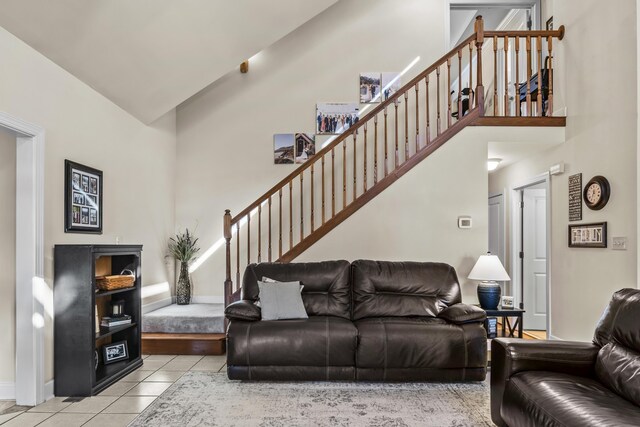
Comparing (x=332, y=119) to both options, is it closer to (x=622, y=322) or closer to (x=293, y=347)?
(x=293, y=347)

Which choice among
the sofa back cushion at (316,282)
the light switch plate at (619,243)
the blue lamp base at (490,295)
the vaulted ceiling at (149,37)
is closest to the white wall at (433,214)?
the blue lamp base at (490,295)

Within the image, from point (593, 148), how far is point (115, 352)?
191 inches

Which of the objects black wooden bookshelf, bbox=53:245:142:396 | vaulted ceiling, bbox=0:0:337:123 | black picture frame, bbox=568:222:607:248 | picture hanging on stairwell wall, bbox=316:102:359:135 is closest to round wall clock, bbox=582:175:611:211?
black picture frame, bbox=568:222:607:248

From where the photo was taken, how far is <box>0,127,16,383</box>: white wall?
10.6 feet

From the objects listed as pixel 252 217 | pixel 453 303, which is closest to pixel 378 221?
pixel 453 303

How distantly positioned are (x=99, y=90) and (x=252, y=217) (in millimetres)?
2450

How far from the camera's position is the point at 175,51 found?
167 inches

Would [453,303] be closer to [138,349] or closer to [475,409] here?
[475,409]

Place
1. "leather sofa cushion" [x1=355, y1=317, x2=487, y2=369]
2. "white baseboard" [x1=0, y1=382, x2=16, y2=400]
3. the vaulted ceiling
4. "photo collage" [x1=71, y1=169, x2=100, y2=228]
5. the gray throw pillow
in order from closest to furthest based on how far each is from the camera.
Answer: the vaulted ceiling, "white baseboard" [x1=0, y1=382, x2=16, y2=400], "leather sofa cushion" [x1=355, y1=317, x2=487, y2=369], "photo collage" [x1=71, y1=169, x2=100, y2=228], the gray throw pillow

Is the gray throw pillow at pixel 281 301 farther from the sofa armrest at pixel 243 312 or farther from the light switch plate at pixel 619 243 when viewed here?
the light switch plate at pixel 619 243

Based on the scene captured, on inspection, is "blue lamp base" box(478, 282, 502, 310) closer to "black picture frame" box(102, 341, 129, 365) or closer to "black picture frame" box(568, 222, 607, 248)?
"black picture frame" box(568, 222, 607, 248)

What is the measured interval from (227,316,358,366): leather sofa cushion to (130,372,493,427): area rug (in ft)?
0.64

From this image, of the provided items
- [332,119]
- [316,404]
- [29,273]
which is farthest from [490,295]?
[29,273]

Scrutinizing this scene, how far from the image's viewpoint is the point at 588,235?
4.18 m
